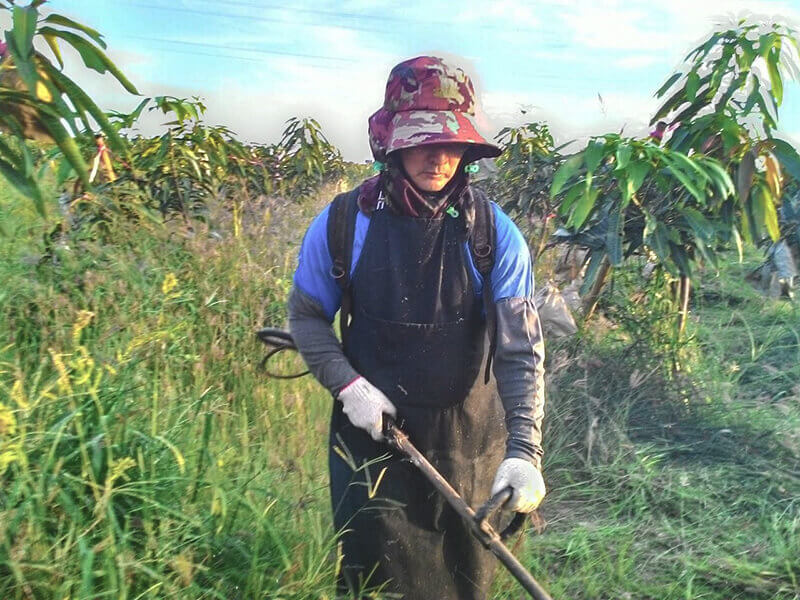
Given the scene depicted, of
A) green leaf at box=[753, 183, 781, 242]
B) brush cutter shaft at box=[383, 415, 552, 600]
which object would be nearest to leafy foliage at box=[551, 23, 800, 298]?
green leaf at box=[753, 183, 781, 242]

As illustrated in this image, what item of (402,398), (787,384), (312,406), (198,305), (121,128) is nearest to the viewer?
(402,398)

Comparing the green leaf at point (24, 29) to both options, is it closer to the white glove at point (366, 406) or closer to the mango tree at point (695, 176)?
the white glove at point (366, 406)

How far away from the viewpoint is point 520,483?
1756 millimetres

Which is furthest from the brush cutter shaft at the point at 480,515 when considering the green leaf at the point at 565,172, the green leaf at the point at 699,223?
the green leaf at the point at 699,223

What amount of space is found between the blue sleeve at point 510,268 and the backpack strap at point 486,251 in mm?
14

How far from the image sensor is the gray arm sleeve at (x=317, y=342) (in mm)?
1952

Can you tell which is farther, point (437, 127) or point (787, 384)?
point (787, 384)

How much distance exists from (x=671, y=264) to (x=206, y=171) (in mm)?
2612

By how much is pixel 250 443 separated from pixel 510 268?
1.37m

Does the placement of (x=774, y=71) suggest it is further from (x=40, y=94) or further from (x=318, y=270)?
(x=40, y=94)

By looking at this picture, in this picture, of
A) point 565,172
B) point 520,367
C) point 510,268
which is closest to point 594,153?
point 565,172

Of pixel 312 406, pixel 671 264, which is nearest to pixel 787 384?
pixel 671 264

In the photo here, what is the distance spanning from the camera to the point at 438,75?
187 centimetres

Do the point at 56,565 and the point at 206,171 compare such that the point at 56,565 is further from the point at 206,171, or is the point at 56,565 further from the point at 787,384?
the point at 787,384
